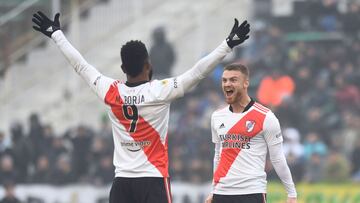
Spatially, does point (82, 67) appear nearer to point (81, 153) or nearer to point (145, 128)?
point (145, 128)

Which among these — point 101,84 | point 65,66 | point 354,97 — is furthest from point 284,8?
point 101,84

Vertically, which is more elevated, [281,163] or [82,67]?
[82,67]

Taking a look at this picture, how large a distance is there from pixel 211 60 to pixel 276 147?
131 cm

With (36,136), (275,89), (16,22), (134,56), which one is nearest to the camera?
(134,56)

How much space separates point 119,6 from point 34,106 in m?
2.54

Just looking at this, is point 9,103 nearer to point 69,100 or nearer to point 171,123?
point 69,100

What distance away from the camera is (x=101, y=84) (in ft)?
32.2

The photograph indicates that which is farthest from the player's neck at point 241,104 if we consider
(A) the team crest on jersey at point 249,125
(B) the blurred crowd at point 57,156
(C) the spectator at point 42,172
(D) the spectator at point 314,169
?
(C) the spectator at point 42,172

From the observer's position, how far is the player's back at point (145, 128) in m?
9.55

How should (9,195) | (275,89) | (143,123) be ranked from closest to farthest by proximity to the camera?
(143,123), (9,195), (275,89)

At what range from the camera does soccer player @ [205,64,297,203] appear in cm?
1015

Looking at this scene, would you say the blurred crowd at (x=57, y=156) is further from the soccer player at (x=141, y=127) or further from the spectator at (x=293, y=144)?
the soccer player at (x=141, y=127)

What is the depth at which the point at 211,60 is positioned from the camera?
30.5ft

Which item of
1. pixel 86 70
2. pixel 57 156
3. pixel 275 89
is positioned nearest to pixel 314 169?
pixel 275 89
